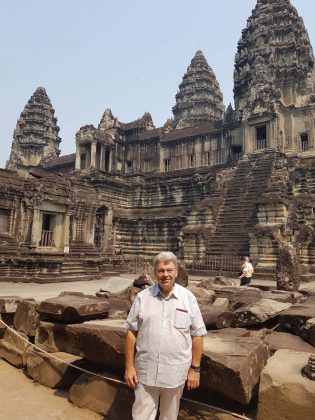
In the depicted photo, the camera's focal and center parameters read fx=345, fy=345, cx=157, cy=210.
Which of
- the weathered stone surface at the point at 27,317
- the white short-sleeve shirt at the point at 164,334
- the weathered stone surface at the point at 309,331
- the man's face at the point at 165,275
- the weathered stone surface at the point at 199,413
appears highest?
the man's face at the point at 165,275

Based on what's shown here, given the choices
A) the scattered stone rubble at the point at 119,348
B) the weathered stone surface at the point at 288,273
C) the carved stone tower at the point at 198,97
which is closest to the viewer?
the scattered stone rubble at the point at 119,348

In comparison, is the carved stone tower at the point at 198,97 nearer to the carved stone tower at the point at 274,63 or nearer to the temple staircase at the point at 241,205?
the carved stone tower at the point at 274,63

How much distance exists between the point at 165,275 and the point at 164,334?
517mm

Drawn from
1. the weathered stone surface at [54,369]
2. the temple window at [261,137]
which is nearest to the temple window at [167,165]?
the temple window at [261,137]

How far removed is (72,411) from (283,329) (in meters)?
3.27

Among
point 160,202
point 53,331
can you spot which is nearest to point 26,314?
point 53,331

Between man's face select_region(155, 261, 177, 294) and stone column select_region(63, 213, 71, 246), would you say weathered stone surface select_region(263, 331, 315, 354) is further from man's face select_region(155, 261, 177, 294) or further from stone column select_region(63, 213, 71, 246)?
stone column select_region(63, 213, 71, 246)

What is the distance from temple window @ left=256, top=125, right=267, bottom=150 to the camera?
94.7 ft

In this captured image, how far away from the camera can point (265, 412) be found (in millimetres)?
3148

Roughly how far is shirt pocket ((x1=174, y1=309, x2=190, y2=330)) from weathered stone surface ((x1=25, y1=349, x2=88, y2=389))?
2.41 m

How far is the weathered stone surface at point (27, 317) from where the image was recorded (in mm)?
6133

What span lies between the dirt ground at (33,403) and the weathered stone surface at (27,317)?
3.22 ft

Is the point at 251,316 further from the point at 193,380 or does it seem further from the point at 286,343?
the point at 193,380

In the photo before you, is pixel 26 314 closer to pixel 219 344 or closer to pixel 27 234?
pixel 219 344
